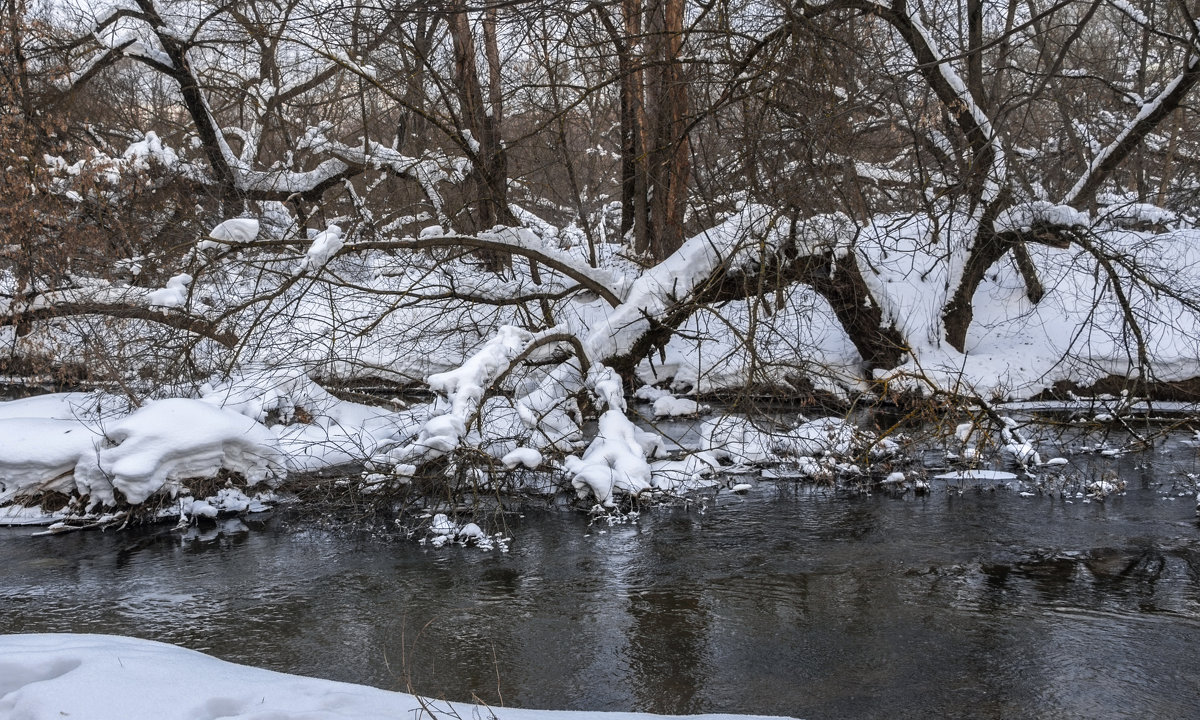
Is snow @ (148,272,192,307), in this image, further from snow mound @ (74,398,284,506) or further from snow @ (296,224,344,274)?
snow @ (296,224,344,274)

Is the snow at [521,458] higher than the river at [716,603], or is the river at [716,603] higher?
the snow at [521,458]

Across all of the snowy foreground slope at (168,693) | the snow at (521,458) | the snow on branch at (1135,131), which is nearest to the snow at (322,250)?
the snow at (521,458)

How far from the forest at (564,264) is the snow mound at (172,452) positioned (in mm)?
31

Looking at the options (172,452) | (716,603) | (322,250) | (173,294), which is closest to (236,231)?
(173,294)

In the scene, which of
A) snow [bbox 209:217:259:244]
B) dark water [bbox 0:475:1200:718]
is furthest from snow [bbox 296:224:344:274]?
dark water [bbox 0:475:1200:718]

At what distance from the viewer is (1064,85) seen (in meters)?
13.7

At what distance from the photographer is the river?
496cm

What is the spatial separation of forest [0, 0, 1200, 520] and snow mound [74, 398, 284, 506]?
0.10 feet

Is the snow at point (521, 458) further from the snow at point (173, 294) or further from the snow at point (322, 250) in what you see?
the snow at point (173, 294)

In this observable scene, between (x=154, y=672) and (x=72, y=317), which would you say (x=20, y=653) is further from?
(x=72, y=317)

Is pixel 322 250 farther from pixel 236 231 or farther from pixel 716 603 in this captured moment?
pixel 716 603

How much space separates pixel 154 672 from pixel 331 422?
5.59 metres

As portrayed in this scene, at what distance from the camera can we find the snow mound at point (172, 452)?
8.45 m

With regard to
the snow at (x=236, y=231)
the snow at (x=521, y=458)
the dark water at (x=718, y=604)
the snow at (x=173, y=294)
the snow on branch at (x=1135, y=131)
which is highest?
the snow on branch at (x=1135, y=131)
